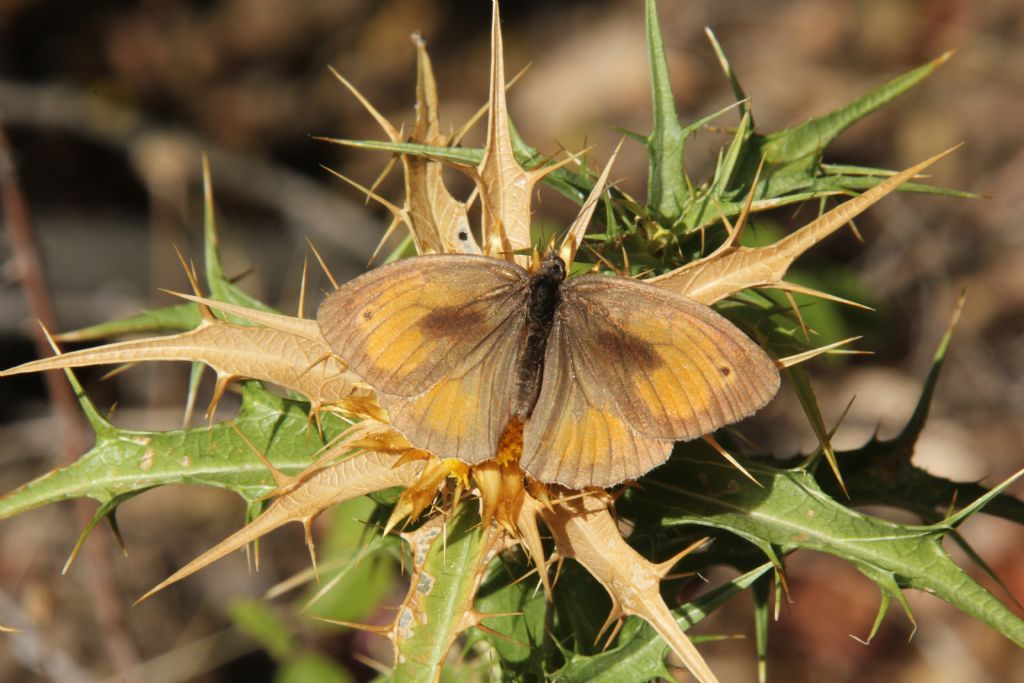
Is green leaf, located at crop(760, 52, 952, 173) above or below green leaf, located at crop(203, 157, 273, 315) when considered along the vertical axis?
above

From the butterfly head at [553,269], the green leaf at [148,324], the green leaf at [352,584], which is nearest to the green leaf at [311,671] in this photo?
the green leaf at [352,584]

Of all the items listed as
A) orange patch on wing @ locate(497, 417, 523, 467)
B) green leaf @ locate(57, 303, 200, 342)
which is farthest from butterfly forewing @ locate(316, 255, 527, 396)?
green leaf @ locate(57, 303, 200, 342)

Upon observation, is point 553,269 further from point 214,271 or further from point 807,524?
point 214,271

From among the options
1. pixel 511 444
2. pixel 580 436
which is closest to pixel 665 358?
pixel 580 436

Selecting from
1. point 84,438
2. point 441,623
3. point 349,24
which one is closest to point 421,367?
point 441,623

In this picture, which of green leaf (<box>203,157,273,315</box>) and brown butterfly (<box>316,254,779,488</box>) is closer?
brown butterfly (<box>316,254,779,488</box>)

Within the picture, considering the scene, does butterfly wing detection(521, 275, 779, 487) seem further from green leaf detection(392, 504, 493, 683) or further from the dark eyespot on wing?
green leaf detection(392, 504, 493, 683)
